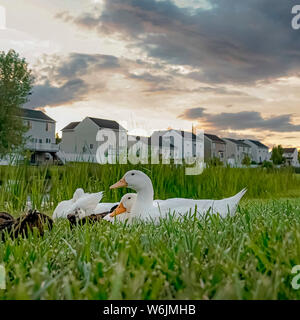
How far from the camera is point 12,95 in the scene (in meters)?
39.2

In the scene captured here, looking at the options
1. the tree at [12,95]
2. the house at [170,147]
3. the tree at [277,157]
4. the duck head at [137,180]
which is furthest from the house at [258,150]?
the duck head at [137,180]

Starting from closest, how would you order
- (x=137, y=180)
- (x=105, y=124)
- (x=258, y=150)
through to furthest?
(x=137, y=180) < (x=105, y=124) < (x=258, y=150)

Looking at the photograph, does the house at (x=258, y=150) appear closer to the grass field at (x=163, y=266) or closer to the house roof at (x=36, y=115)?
the house roof at (x=36, y=115)

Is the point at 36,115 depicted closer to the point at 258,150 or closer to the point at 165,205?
the point at 165,205

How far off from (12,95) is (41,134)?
18163mm

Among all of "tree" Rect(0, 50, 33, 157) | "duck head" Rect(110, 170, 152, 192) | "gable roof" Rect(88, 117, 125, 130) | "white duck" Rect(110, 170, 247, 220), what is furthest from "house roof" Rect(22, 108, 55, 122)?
"white duck" Rect(110, 170, 247, 220)

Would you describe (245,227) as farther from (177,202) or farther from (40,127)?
(40,127)

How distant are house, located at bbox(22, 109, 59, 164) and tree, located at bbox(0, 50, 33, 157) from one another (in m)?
11.2

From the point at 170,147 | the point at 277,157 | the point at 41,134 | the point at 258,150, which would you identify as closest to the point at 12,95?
the point at 41,134

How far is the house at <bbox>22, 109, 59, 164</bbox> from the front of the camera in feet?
173

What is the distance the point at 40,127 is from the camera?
188ft

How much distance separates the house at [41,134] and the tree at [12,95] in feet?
36.8

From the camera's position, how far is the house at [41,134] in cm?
5284

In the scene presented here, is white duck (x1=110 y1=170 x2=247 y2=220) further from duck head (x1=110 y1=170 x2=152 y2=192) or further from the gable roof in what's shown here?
the gable roof
